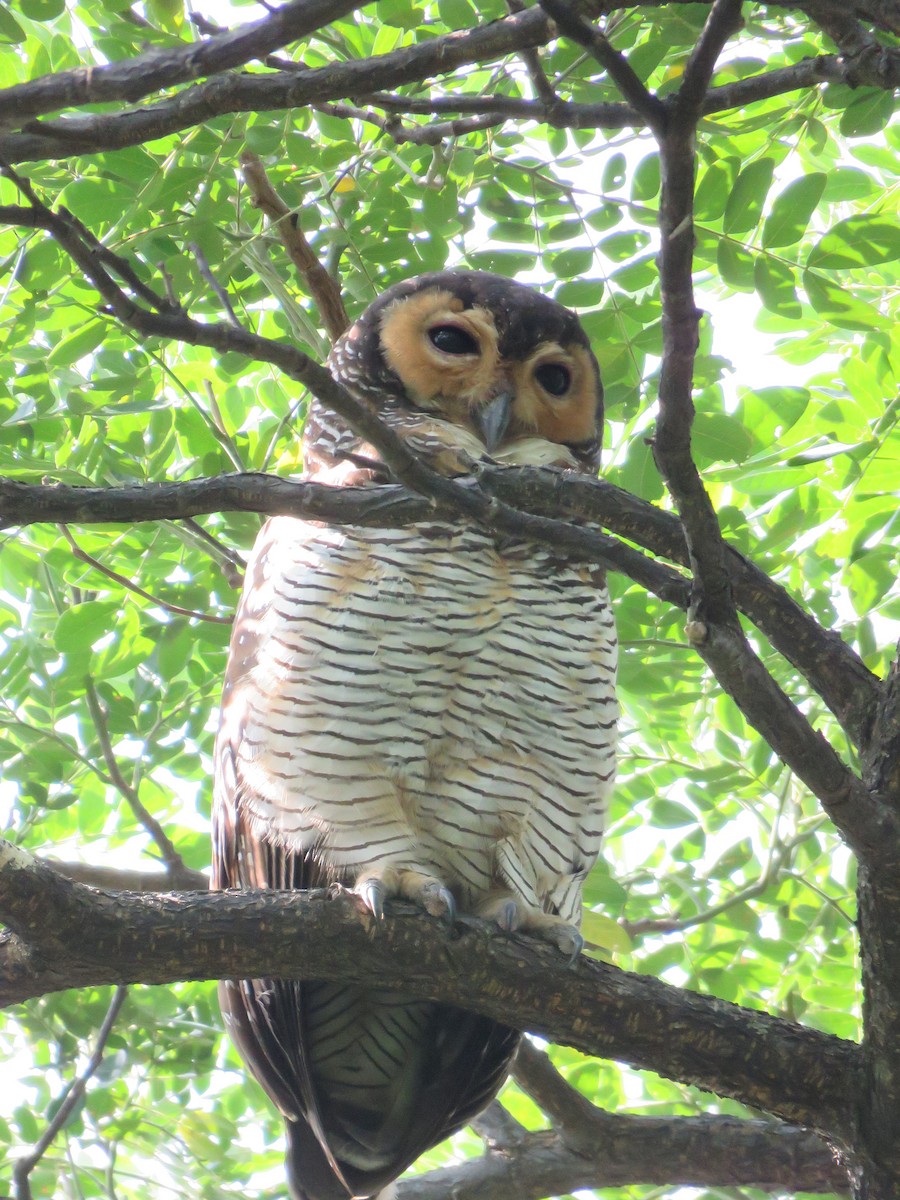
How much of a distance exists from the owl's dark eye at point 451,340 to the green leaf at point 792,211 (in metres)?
0.74

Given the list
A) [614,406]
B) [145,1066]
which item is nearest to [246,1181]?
[145,1066]

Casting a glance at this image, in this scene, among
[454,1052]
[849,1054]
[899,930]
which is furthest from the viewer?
[454,1052]

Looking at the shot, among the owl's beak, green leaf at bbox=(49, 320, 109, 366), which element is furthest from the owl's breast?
green leaf at bbox=(49, 320, 109, 366)

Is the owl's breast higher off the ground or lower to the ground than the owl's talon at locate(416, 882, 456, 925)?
higher

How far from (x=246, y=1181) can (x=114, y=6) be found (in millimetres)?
3052

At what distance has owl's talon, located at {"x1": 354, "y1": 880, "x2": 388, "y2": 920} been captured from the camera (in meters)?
2.12

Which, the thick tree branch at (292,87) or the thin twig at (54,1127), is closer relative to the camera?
the thick tree branch at (292,87)

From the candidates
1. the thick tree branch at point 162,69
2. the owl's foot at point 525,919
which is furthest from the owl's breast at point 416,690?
the thick tree branch at point 162,69

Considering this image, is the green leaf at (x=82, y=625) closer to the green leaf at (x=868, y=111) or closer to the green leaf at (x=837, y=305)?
the green leaf at (x=837, y=305)

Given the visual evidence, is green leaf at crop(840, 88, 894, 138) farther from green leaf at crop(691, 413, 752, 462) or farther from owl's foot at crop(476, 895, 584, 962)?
owl's foot at crop(476, 895, 584, 962)

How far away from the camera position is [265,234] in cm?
300

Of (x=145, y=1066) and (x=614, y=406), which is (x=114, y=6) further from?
(x=145, y=1066)

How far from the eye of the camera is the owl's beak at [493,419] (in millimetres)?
3014

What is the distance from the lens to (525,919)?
8.31 feet
